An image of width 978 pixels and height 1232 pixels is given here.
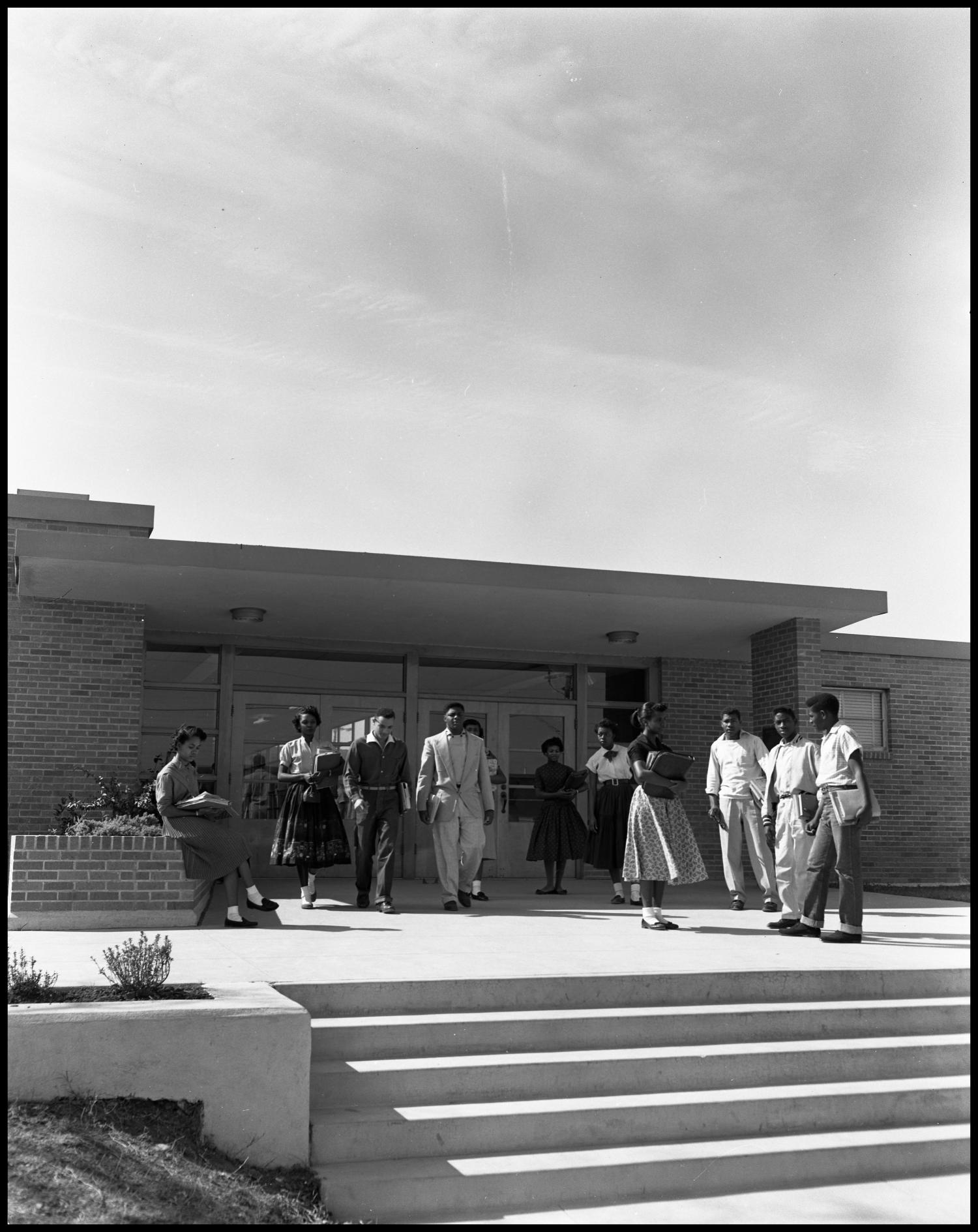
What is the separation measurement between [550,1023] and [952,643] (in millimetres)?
11900

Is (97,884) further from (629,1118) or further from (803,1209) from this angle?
(803,1209)

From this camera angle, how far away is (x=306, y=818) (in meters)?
9.38

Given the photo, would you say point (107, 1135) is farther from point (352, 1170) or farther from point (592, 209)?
point (592, 209)

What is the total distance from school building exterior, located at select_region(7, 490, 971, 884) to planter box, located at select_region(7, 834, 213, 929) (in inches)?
107

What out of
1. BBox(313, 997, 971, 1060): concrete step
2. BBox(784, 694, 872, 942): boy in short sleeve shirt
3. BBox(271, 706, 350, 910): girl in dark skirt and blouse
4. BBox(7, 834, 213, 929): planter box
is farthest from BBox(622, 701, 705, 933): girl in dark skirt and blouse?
BBox(7, 834, 213, 929): planter box

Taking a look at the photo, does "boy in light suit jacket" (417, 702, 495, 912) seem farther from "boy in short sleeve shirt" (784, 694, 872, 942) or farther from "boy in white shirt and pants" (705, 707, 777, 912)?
"boy in short sleeve shirt" (784, 694, 872, 942)

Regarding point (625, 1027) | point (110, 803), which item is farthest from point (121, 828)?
point (625, 1027)

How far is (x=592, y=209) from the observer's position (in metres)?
7.18

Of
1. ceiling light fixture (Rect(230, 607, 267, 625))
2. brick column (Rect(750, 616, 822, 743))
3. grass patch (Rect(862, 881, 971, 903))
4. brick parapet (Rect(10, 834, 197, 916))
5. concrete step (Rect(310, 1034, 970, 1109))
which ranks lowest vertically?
grass patch (Rect(862, 881, 971, 903))

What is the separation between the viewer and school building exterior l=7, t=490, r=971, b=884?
1035 centimetres

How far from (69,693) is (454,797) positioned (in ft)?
14.6

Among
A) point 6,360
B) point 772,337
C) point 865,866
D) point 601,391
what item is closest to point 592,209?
point 772,337

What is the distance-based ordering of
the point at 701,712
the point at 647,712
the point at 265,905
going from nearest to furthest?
the point at 647,712 → the point at 265,905 → the point at 701,712

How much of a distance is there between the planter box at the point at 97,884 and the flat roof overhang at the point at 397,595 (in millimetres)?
2721
